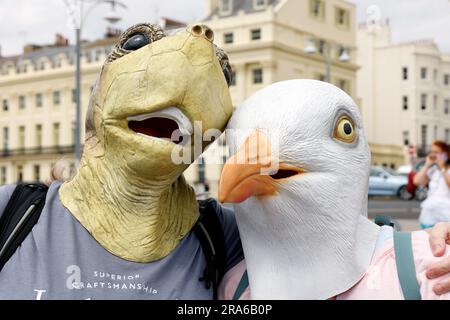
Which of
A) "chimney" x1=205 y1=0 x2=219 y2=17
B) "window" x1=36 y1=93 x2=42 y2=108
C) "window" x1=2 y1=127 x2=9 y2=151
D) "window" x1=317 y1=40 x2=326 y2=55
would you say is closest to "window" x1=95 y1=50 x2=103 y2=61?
"window" x1=36 y1=93 x2=42 y2=108

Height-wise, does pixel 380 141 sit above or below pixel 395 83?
below

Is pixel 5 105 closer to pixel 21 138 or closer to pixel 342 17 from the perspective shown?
pixel 21 138

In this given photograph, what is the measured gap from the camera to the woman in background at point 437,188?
17.5ft

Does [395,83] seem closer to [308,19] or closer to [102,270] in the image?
[308,19]

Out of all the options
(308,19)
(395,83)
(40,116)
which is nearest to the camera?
(308,19)

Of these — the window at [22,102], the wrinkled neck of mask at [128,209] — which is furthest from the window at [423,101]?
the wrinkled neck of mask at [128,209]

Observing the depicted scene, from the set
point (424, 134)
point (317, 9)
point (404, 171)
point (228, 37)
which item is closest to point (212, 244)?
point (404, 171)

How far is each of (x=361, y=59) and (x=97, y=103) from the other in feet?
127

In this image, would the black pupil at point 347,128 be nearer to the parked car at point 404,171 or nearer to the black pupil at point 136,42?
the black pupil at point 136,42

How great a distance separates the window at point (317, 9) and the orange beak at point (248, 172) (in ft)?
82.5

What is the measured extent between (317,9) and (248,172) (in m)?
27.3

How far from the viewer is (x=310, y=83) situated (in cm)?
159

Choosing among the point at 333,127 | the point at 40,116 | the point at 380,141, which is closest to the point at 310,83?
the point at 333,127

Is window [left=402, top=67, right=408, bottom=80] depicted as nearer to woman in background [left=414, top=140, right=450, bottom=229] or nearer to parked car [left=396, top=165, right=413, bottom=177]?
parked car [left=396, top=165, right=413, bottom=177]
